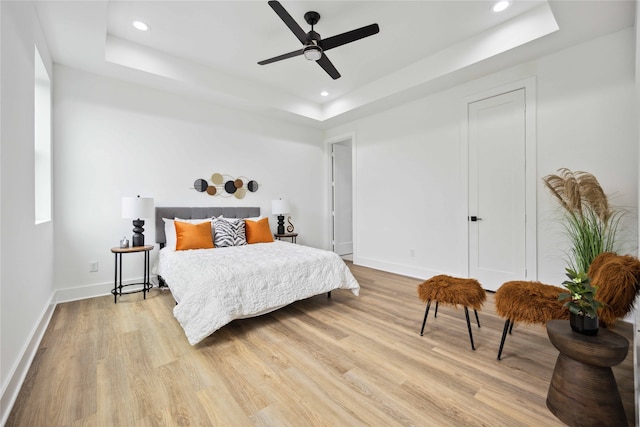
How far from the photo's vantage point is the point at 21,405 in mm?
1464

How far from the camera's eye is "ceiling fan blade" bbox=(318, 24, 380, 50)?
2316mm

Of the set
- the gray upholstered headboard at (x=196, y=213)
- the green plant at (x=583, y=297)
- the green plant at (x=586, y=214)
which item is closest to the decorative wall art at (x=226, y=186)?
the gray upholstered headboard at (x=196, y=213)

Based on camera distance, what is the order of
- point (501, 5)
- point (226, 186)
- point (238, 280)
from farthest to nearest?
point (226, 186) < point (501, 5) < point (238, 280)

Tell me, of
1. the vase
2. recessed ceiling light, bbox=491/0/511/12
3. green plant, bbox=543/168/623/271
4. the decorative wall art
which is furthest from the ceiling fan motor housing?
the vase

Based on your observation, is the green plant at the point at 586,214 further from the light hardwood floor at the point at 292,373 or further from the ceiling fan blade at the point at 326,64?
the ceiling fan blade at the point at 326,64

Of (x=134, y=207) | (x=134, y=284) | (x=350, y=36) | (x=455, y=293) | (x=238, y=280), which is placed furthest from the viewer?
(x=134, y=284)

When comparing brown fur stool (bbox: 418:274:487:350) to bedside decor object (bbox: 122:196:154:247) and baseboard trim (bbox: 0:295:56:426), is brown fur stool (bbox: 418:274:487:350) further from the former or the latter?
bedside decor object (bbox: 122:196:154:247)

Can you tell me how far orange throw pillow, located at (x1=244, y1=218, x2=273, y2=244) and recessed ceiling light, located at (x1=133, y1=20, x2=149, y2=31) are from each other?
2461mm

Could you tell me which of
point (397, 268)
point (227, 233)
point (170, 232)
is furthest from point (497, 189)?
point (170, 232)

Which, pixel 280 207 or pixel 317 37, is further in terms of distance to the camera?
pixel 280 207

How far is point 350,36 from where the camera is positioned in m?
2.41

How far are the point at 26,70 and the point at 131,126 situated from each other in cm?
Result: 158

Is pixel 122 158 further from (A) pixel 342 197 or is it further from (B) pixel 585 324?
(B) pixel 585 324

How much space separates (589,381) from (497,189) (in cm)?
241
